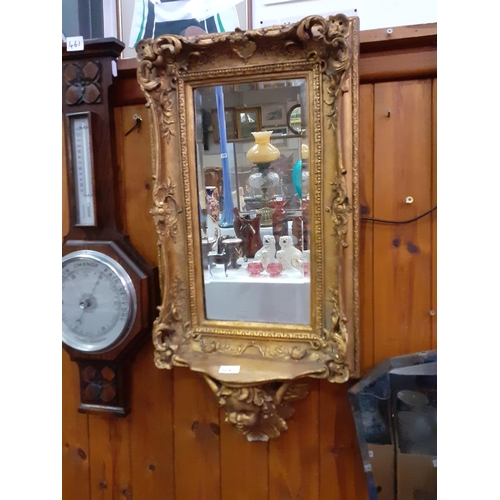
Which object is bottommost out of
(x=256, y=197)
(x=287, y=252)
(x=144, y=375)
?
(x=144, y=375)

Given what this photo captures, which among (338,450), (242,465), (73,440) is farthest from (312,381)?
(73,440)

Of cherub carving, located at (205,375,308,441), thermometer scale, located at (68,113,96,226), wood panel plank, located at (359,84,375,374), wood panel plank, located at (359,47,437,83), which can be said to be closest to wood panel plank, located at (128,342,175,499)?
cherub carving, located at (205,375,308,441)

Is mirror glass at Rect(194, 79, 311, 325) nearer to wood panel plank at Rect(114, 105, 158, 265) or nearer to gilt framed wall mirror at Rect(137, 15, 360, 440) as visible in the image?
gilt framed wall mirror at Rect(137, 15, 360, 440)

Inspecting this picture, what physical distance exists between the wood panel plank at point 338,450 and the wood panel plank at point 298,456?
1 centimetres

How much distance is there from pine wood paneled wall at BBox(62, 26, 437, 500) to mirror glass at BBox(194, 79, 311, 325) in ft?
0.47

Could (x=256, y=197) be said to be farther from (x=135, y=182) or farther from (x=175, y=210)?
(x=135, y=182)

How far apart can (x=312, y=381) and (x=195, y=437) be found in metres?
0.31

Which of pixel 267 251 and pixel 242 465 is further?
pixel 242 465

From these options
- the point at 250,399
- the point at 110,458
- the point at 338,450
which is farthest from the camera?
the point at 110,458

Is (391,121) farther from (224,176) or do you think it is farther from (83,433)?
(83,433)

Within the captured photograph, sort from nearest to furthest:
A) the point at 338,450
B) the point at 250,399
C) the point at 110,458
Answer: the point at 250,399
the point at 338,450
the point at 110,458

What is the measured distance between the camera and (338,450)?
0.91m

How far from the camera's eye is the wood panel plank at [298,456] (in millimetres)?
921

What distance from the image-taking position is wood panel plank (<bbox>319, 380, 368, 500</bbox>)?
902mm
